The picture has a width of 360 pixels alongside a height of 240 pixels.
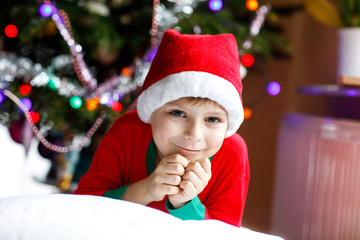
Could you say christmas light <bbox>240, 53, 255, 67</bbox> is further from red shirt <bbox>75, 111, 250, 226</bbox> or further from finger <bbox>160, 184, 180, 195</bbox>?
finger <bbox>160, 184, 180, 195</bbox>

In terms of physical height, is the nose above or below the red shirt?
above

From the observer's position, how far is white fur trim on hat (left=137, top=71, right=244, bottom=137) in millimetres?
724

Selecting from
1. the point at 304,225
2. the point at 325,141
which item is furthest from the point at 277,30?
the point at 304,225

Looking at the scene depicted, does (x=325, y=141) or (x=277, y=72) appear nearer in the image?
(x=325, y=141)

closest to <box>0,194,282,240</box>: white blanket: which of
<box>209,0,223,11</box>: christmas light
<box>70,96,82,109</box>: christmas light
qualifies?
<box>70,96,82,109</box>: christmas light

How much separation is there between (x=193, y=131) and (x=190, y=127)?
1 centimetres

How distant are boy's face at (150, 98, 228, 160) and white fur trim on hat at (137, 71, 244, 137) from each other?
2 cm

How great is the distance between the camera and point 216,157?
880 mm

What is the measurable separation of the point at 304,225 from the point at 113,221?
41.6 inches

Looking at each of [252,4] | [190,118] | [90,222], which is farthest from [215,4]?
[90,222]

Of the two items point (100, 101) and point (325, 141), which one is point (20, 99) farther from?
point (325, 141)

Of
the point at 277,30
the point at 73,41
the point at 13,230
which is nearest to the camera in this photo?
the point at 13,230

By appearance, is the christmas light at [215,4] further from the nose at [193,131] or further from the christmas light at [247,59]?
the nose at [193,131]

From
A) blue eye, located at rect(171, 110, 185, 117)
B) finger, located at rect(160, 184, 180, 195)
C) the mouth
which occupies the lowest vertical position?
finger, located at rect(160, 184, 180, 195)
